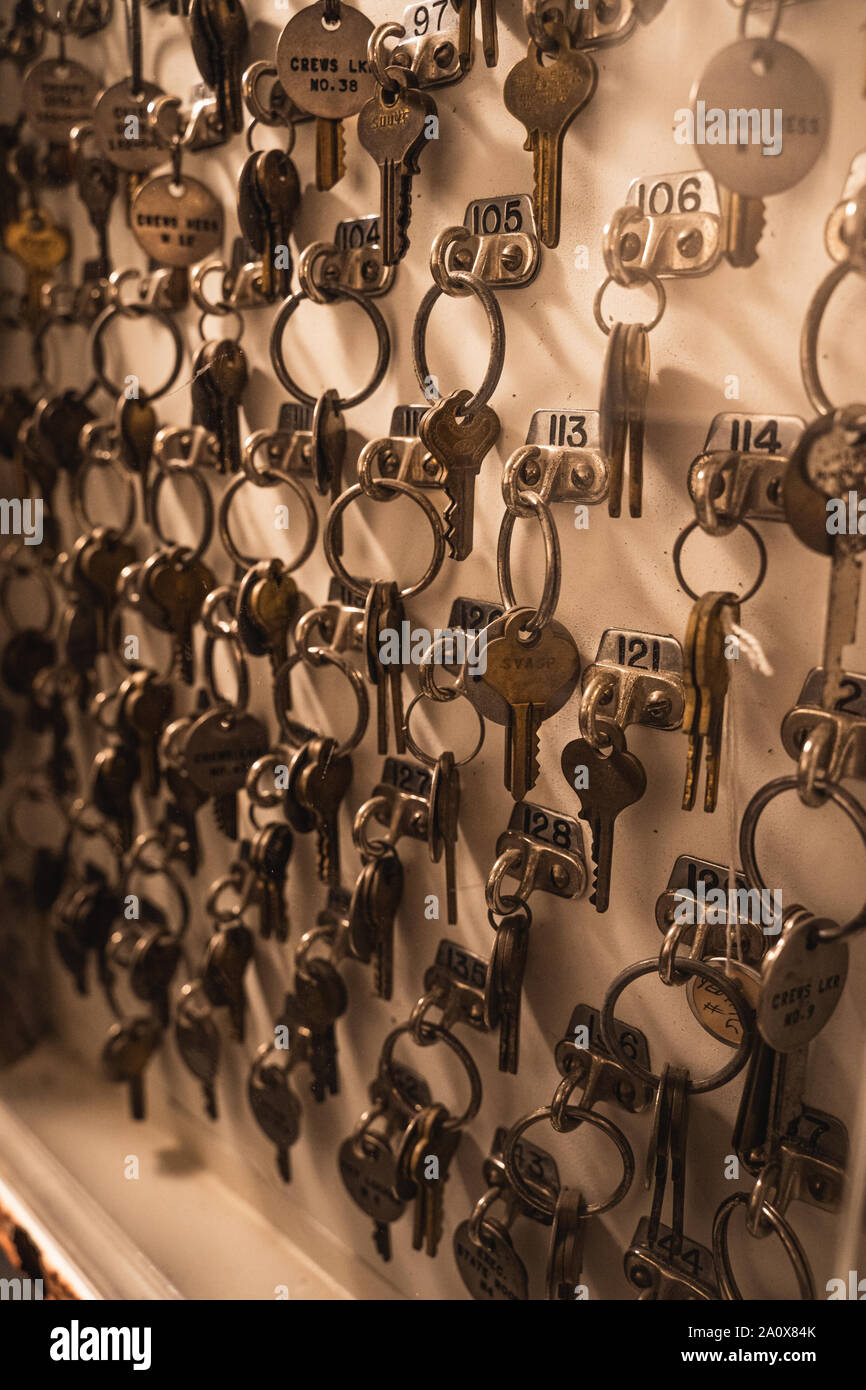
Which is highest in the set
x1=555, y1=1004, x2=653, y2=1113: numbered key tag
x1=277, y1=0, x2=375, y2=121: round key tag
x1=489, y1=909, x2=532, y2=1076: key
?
x1=277, y1=0, x2=375, y2=121: round key tag

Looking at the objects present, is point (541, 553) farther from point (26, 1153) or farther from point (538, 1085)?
point (26, 1153)

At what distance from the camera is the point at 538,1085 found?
2.66ft

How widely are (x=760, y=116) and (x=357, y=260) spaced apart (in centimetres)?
34

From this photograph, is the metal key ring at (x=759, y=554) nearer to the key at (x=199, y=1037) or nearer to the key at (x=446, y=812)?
the key at (x=446, y=812)

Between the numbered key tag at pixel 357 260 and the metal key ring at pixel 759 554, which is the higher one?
the numbered key tag at pixel 357 260

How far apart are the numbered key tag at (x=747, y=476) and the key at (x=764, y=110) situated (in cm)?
11

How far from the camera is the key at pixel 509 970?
76cm

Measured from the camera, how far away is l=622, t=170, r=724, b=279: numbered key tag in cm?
60

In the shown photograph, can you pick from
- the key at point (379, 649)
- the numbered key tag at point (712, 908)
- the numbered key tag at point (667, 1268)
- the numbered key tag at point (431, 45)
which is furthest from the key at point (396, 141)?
the numbered key tag at point (667, 1268)

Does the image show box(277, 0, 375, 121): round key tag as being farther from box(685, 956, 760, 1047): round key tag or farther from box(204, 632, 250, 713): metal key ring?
box(685, 956, 760, 1047): round key tag

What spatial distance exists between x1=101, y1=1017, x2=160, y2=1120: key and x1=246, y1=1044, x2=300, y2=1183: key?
20cm

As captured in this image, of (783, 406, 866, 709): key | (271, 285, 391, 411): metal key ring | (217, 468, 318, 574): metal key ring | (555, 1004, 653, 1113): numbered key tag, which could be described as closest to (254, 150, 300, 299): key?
(271, 285, 391, 411): metal key ring

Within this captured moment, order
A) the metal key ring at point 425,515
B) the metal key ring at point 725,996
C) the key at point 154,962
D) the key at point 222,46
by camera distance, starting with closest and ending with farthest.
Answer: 1. the metal key ring at point 725,996
2. the metal key ring at point 425,515
3. the key at point 222,46
4. the key at point 154,962

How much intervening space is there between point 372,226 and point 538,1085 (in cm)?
61
